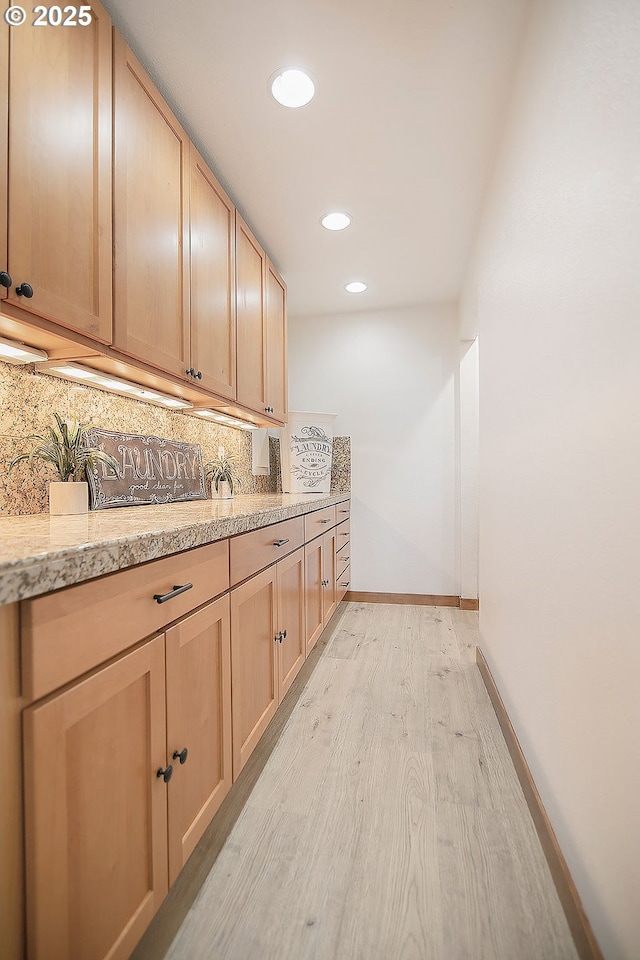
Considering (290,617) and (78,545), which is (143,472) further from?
(78,545)

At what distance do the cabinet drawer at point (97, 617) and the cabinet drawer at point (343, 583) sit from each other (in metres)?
2.21

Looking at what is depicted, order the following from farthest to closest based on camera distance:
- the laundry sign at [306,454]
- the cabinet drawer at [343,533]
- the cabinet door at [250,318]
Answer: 1. the laundry sign at [306,454]
2. the cabinet drawer at [343,533]
3. the cabinet door at [250,318]

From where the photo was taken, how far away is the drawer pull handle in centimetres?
94

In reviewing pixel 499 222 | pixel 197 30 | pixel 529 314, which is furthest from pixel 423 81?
pixel 529 314

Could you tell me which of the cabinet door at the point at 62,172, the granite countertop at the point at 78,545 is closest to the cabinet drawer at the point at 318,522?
the granite countertop at the point at 78,545

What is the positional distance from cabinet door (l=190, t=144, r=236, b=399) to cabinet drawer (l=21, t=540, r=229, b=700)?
3.56ft

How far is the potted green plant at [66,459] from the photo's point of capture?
1.34 metres

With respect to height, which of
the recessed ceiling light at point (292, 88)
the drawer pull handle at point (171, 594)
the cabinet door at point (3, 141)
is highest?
the recessed ceiling light at point (292, 88)

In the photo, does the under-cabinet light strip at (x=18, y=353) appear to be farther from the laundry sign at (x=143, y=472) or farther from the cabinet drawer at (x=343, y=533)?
the cabinet drawer at (x=343, y=533)

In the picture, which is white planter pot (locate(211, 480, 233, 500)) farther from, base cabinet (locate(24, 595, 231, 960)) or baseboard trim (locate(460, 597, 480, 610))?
baseboard trim (locate(460, 597, 480, 610))

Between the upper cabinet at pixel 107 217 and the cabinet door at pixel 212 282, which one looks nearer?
the upper cabinet at pixel 107 217

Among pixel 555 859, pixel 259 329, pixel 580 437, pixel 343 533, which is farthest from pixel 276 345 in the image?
pixel 555 859

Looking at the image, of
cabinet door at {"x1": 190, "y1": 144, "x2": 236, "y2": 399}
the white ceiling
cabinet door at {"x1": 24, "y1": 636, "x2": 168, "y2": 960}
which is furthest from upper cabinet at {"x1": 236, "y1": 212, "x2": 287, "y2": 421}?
cabinet door at {"x1": 24, "y1": 636, "x2": 168, "y2": 960}

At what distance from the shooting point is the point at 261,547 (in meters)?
1.58
